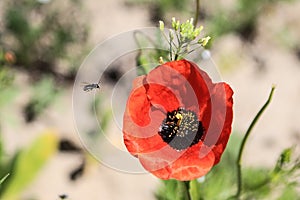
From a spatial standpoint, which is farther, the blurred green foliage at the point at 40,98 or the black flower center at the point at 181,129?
the blurred green foliage at the point at 40,98

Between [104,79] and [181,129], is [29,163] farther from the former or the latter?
[181,129]

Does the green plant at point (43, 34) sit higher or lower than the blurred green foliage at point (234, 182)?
higher

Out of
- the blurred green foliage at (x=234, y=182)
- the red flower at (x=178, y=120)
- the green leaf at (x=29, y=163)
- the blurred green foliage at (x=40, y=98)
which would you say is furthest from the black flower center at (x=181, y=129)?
the blurred green foliage at (x=40, y=98)

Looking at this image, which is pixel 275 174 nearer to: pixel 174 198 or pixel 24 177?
pixel 174 198

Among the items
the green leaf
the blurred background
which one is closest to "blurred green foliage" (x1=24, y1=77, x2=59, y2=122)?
the blurred background

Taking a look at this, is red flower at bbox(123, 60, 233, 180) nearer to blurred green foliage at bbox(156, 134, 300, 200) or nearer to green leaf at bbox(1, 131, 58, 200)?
blurred green foliage at bbox(156, 134, 300, 200)

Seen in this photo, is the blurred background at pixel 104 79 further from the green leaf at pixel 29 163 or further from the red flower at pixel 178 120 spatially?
the red flower at pixel 178 120

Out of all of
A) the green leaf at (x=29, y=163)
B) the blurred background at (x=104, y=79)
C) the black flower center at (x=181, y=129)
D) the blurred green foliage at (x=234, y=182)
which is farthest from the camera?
the blurred background at (x=104, y=79)
